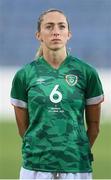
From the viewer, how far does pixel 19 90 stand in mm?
3408

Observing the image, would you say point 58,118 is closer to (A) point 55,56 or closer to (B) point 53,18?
(A) point 55,56

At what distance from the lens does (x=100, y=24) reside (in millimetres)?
9430

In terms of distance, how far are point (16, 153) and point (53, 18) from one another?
15.7 ft

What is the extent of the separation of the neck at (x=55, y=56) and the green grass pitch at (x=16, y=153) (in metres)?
3.19

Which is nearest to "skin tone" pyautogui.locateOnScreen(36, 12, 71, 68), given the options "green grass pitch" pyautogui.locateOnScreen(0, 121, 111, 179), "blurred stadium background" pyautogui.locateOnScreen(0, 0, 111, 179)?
"green grass pitch" pyautogui.locateOnScreen(0, 121, 111, 179)

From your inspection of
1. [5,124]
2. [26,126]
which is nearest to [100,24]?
[5,124]

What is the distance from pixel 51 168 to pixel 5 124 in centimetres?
593

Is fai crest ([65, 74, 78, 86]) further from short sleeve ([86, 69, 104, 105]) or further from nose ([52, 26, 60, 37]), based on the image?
nose ([52, 26, 60, 37])

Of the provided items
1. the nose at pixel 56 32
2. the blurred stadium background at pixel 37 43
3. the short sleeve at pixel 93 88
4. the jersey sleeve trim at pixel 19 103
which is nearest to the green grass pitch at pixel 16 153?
the blurred stadium background at pixel 37 43

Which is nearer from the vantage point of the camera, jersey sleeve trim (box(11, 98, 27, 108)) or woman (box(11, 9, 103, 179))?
woman (box(11, 9, 103, 179))

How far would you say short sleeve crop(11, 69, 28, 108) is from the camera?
3379 mm

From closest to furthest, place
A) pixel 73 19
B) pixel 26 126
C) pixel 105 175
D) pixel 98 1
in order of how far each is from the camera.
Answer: pixel 26 126 < pixel 105 175 < pixel 98 1 < pixel 73 19

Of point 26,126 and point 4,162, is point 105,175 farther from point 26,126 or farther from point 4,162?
point 26,126

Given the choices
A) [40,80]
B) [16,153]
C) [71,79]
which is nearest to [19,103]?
[40,80]
